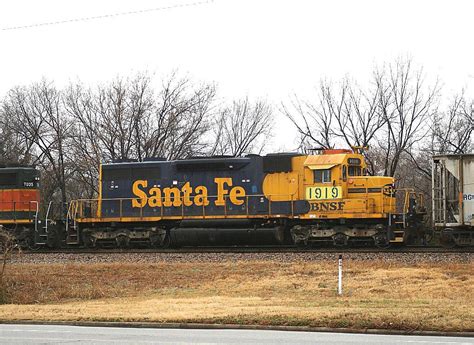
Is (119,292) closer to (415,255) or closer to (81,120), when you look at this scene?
(415,255)

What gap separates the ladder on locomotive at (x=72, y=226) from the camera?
30500 mm

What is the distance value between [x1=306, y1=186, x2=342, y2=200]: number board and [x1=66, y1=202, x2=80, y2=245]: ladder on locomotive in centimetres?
1019

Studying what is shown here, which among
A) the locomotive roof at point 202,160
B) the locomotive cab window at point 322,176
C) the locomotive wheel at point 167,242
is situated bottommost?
the locomotive wheel at point 167,242

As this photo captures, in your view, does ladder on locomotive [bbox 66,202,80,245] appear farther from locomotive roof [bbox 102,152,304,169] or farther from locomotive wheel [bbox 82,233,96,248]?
locomotive roof [bbox 102,152,304,169]

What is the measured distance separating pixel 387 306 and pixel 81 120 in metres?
39.0

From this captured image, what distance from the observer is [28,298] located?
19.6 meters

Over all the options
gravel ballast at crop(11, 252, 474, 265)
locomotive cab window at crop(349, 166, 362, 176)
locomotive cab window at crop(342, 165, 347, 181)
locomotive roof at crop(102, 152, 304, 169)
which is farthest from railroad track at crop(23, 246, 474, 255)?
locomotive roof at crop(102, 152, 304, 169)

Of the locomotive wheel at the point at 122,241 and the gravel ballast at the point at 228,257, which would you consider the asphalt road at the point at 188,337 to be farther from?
the locomotive wheel at the point at 122,241

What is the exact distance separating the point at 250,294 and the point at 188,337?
6.79 metres

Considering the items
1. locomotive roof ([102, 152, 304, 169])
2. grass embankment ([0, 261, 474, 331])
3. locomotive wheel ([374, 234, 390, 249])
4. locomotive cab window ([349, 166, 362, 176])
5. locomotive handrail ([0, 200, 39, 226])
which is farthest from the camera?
locomotive handrail ([0, 200, 39, 226])

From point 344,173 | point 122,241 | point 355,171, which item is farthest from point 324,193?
point 122,241

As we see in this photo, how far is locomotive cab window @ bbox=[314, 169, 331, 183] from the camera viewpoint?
91.9ft

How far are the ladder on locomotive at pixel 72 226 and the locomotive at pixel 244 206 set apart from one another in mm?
44

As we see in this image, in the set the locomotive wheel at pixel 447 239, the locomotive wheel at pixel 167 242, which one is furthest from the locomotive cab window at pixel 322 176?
the locomotive wheel at pixel 167 242
